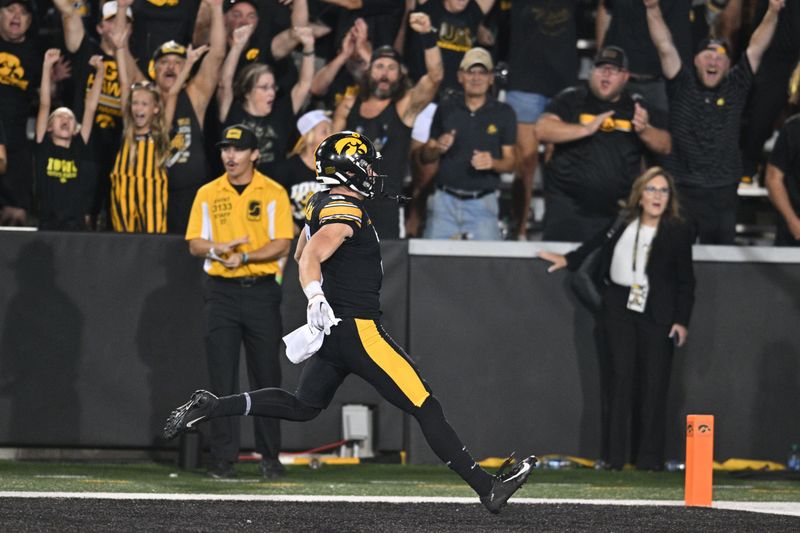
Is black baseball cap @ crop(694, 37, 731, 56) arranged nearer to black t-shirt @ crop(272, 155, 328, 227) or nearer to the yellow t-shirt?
black t-shirt @ crop(272, 155, 328, 227)

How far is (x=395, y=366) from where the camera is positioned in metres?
6.91

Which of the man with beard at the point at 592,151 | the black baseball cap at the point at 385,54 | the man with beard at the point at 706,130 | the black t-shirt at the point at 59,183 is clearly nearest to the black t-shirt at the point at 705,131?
the man with beard at the point at 706,130

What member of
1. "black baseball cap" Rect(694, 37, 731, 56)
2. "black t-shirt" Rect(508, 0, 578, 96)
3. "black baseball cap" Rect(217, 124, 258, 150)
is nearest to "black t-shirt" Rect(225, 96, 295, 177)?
"black baseball cap" Rect(217, 124, 258, 150)

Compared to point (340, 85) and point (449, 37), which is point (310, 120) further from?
point (449, 37)

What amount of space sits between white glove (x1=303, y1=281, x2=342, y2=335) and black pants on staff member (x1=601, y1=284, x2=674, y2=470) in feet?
14.4

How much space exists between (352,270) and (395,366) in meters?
0.57

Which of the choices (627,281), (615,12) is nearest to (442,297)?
(627,281)

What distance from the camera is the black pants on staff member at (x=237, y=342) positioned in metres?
9.38

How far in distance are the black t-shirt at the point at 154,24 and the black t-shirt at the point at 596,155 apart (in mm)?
3365

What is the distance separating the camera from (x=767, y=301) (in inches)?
Answer: 432

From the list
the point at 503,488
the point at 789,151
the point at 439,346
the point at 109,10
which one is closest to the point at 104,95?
the point at 109,10

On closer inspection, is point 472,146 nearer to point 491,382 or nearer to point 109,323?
point 491,382

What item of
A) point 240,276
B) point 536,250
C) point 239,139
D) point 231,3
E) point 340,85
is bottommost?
point 240,276

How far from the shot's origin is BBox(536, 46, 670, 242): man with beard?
11242 millimetres
